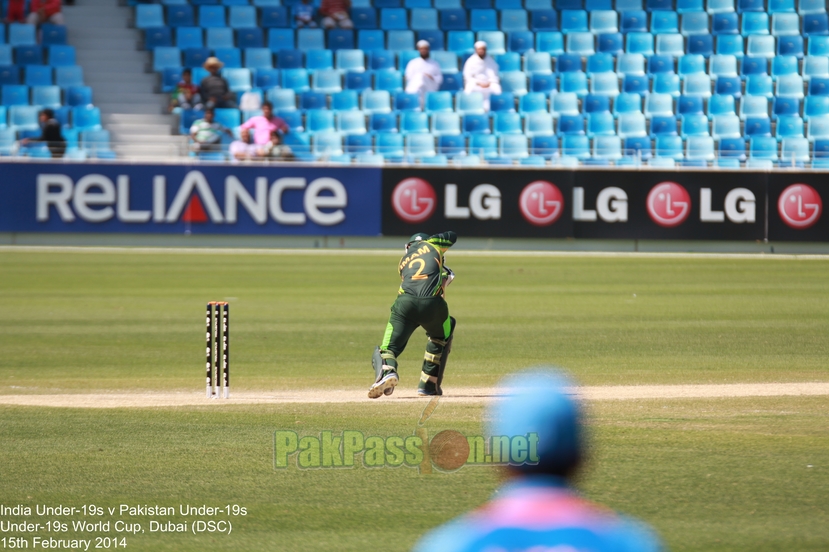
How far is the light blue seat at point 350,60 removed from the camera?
30.9 m

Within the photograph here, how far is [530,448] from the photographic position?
2551mm

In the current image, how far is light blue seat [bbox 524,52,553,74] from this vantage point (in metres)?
31.1

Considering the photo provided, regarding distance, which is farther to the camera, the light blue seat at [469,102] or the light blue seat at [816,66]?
the light blue seat at [816,66]

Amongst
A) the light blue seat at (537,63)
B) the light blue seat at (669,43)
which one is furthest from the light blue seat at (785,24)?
the light blue seat at (537,63)

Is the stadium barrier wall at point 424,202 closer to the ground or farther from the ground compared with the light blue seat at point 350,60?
closer to the ground

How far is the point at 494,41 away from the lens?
31734mm

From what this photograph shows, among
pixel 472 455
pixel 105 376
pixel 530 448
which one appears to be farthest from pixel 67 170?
pixel 530 448

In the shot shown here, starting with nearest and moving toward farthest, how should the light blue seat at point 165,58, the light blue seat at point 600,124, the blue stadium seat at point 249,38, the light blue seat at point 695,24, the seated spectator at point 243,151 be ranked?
the seated spectator at point 243,151 → the light blue seat at point 600,124 → the light blue seat at point 165,58 → the blue stadium seat at point 249,38 → the light blue seat at point 695,24

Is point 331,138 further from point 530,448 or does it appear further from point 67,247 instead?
point 530,448

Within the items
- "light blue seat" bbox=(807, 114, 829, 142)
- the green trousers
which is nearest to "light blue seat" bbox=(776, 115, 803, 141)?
"light blue seat" bbox=(807, 114, 829, 142)

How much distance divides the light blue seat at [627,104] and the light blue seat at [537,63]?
7.86ft

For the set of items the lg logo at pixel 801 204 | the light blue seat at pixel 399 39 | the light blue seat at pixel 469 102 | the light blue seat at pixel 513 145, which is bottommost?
the lg logo at pixel 801 204

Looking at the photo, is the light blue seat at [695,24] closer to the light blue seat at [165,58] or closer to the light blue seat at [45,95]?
the light blue seat at [165,58]

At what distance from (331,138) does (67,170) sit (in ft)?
22.6
